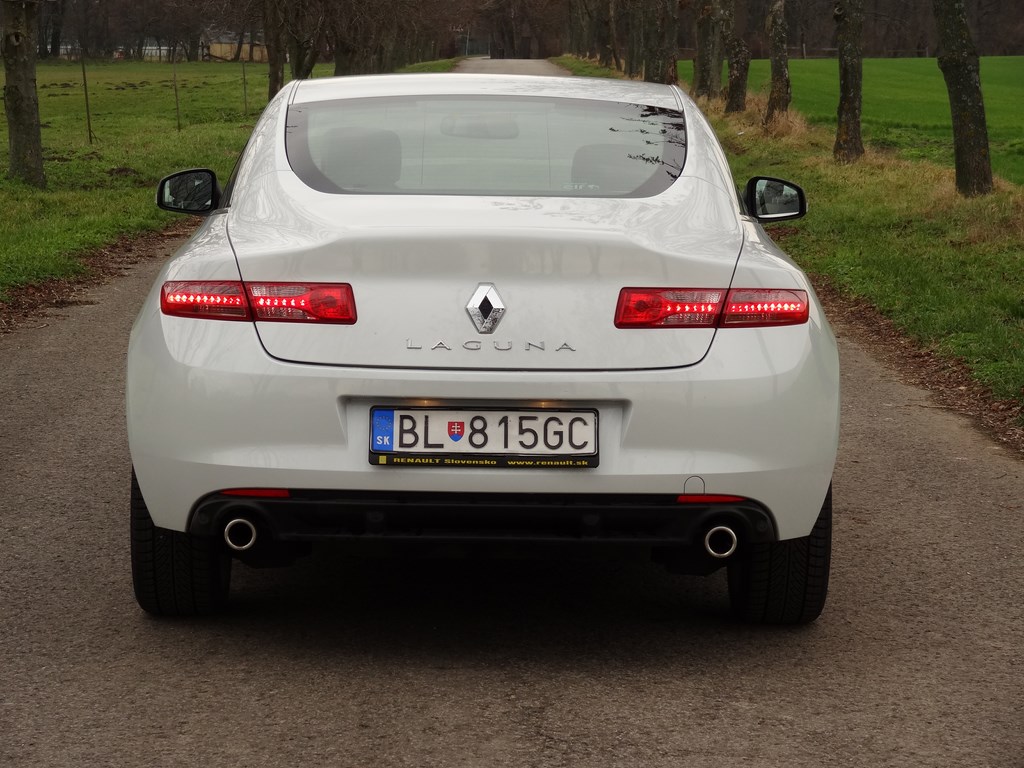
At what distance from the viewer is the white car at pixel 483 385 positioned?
3707 millimetres

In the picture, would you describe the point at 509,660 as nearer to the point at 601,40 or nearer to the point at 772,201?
the point at 772,201

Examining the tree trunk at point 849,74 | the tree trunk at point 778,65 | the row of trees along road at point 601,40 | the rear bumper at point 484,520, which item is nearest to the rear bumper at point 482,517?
the rear bumper at point 484,520

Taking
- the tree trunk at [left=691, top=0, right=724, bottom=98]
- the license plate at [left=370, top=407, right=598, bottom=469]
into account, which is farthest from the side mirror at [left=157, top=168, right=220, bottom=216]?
the tree trunk at [left=691, top=0, right=724, bottom=98]

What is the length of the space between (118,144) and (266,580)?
2589 centimetres

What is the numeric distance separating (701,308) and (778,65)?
1035 inches

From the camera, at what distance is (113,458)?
6477 millimetres

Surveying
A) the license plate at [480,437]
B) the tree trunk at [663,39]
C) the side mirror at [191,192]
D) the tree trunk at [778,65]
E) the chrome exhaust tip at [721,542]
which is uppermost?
the side mirror at [191,192]

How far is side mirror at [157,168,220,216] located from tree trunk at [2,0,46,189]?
1521 cm

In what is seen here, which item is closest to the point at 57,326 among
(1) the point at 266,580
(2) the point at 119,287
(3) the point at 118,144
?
(2) the point at 119,287

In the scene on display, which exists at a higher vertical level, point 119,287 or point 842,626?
point 842,626

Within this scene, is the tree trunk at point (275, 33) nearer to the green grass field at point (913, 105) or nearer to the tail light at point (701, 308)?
the green grass field at point (913, 105)

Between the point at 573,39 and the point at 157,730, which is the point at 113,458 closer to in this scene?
the point at 157,730

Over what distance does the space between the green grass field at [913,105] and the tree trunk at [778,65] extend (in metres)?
3.24

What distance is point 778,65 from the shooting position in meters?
28.9
